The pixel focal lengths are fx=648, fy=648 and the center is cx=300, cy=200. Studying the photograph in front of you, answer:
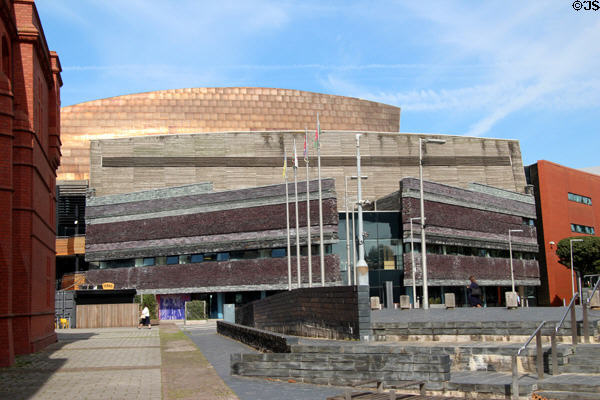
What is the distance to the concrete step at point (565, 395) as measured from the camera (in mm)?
10805

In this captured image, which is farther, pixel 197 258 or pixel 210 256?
pixel 197 258

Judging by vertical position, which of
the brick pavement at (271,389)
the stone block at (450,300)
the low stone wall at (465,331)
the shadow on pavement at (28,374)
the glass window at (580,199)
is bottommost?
the brick pavement at (271,389)

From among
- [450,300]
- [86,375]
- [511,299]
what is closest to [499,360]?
[86,375]

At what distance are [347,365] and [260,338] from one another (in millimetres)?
7716

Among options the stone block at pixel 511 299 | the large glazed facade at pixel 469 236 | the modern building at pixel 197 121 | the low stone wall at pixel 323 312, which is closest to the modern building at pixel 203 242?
the large glazed facade at pixel 469 236

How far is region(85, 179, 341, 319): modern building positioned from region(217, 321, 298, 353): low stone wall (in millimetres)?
28217

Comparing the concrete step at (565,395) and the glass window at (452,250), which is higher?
the glass window at (452,250)

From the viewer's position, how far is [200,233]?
64.7m

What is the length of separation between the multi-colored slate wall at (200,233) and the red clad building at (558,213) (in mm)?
30582

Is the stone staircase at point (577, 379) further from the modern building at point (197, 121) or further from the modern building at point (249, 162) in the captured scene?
the modern building at point (197, 121)

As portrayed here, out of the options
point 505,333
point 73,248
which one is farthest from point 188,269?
point 505,333

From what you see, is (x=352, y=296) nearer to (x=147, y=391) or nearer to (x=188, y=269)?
(x=147, y=391)

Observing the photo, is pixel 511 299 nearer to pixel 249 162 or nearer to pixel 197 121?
pixel 249 162

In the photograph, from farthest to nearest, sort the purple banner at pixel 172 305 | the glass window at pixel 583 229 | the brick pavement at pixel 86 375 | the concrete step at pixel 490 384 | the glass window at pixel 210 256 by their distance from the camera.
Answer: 1. the glass window at pixel 583 229
2. the purple banner at pixel 172 305
3. the glass window at pixel 210 256
4. the brick pavement at pixel 86 375
5. the concrete step at pixel 490 384
